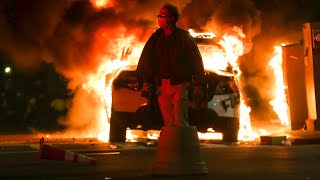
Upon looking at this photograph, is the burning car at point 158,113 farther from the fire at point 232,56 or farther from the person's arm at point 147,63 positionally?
the person's arm at point 147,63

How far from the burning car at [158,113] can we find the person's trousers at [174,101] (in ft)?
18.8

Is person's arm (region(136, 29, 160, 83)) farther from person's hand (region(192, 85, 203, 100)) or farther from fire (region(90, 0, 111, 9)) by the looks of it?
fire (region(90, 0, 111, 9))

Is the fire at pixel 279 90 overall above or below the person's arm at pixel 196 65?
above

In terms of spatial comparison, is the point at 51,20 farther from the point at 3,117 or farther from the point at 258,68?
the point at 3,117

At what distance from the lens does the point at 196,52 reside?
27.4 ft

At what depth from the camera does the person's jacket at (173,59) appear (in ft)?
27.1

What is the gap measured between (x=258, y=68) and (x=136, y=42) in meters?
8.80

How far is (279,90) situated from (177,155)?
16.2 m

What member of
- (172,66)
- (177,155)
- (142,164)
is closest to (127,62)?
(142,164)

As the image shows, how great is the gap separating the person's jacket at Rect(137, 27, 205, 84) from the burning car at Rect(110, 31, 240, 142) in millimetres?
5704

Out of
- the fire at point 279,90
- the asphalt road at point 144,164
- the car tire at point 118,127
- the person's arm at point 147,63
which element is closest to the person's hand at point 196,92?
the person's arm at point 147,63

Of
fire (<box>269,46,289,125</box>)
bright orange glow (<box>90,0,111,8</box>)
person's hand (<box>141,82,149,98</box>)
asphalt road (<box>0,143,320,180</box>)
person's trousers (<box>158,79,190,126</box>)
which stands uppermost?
bright orange glow (<box>90,0,111,8</box>)

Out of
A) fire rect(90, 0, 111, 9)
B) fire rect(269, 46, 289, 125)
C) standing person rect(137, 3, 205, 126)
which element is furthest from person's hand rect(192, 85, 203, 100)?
fire rect(269, 46, 289, 125)

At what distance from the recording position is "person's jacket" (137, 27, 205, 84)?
27.1 ft
